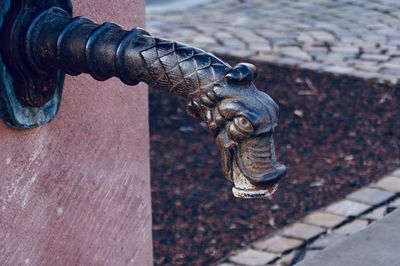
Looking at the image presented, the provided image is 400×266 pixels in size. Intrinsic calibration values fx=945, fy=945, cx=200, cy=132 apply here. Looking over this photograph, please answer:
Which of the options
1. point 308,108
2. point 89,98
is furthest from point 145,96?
point 308,108

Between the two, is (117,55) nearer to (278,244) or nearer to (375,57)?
(278,244)

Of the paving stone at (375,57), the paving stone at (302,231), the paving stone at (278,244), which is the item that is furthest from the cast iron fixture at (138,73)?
the paving stone at (375,57)

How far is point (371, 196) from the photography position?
473 centimetres

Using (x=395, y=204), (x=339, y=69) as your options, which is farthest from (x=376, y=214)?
(x=339, y=69)

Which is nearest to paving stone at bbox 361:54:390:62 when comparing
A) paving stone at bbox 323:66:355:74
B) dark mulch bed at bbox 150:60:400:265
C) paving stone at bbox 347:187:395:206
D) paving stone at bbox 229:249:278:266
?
paving stone at bbox 323:66:355:74

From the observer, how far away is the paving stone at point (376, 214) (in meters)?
4.44

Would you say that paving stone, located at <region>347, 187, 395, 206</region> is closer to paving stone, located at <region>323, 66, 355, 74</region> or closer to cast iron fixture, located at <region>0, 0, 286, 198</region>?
paving stone, located at <region>323, 66, 355, 74</region>

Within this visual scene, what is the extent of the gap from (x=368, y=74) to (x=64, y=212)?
4.89 metres

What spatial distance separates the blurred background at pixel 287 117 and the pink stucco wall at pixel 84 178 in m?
1.89

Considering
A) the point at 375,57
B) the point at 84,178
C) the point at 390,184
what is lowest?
the point at 375,57

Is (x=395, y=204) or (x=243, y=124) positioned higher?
(x=243, y=124)

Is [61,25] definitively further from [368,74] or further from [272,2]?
[272,2]

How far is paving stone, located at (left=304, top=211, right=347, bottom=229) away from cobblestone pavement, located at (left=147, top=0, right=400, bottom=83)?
2165mm

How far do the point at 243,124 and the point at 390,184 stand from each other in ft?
11.5
